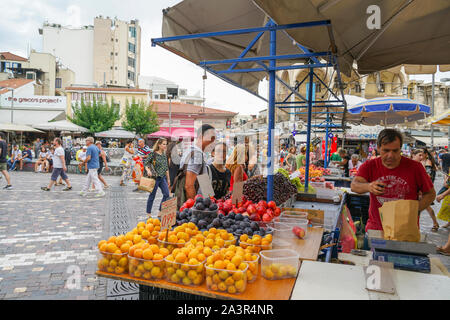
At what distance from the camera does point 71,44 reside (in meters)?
51.0

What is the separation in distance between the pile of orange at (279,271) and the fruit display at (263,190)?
1.76 metres

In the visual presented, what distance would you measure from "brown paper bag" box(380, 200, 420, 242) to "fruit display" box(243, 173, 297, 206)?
5.69 ft

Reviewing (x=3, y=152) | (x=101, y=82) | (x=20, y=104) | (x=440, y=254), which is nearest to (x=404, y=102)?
(x=440, y=254)

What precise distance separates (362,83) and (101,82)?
3928 cm

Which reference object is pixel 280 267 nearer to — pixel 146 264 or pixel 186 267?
pixel 186 267

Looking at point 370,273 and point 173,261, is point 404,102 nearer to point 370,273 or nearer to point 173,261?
point 370,273

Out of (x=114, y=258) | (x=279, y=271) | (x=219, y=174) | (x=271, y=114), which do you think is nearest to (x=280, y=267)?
(x=279, y=271)

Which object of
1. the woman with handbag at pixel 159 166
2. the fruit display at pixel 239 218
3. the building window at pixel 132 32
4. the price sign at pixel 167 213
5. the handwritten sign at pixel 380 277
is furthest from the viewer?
the building window at pixel 132 32

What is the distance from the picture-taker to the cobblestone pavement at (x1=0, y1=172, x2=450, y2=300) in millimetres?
3727

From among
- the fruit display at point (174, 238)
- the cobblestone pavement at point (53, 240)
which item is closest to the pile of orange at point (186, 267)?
the fruit display at point (174, 238)

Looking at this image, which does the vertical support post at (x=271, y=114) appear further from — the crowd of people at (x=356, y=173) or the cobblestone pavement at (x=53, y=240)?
the cobblestone pavement at (x=53, y=240)

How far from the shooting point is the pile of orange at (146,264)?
2.04 metres

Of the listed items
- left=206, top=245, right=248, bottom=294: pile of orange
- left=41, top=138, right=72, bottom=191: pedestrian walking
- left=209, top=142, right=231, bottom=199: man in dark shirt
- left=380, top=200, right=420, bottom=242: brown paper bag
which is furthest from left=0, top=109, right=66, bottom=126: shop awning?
left=380, top=200, right=420, bottom=242: brown paper bag

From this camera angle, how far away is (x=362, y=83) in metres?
33.0
